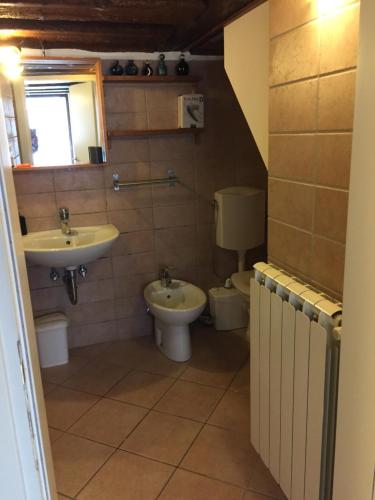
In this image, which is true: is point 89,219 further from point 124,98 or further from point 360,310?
point 360,310

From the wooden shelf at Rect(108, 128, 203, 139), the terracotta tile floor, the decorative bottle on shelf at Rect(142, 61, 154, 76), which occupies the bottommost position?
the terracotta tile floor

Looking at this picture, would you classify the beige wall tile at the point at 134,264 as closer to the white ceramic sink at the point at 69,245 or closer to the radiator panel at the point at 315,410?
the white ceramic sink at the point at 69,245

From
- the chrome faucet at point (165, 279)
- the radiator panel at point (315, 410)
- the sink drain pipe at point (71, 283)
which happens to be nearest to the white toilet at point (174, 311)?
the chrome faucet at point (165, 279)

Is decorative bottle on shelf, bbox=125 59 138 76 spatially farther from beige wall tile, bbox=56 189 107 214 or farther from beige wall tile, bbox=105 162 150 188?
beige wall tile, bbox=56 189 107 214

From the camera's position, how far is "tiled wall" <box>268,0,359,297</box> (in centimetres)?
122

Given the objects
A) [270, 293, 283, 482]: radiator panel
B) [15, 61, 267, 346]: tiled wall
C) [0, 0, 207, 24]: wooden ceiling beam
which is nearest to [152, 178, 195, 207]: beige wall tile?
[15, 61, 267, 346]: tiled wall

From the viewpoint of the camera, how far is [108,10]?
1.99m

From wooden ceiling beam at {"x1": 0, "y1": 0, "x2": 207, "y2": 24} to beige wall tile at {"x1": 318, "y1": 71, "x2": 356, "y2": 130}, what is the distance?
3.29ft

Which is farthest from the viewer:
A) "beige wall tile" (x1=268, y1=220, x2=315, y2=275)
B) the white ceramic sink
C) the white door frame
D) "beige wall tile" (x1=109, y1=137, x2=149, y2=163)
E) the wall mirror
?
"beige wall tile" (x1=109, y1=137, x2=149, y2=163)

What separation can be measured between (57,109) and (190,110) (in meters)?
0.84

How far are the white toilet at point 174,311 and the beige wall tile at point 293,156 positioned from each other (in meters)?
1.26

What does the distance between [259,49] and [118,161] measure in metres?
1.28

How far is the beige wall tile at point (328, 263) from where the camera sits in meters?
1.32

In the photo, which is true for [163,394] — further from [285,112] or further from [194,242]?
[285,112]
